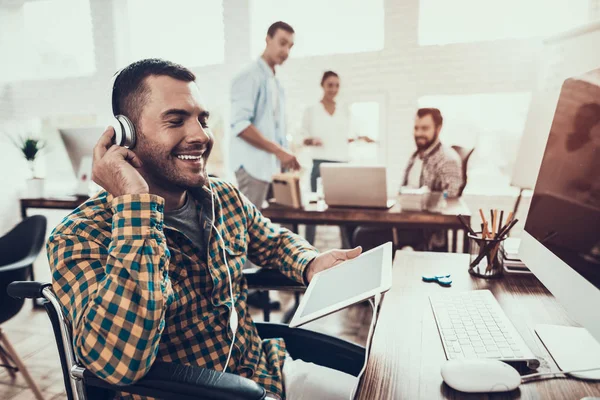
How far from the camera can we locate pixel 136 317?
795 mm

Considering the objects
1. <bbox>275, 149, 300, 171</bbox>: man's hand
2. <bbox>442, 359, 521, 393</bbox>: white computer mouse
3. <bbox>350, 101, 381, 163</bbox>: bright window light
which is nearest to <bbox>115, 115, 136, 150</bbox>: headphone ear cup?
<bbox>442, 359, 521, 393</bbox>: white computer mouse

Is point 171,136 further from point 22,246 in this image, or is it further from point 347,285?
point 22,246

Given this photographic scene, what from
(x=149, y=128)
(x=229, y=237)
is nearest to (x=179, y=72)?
(x=149, y=128)

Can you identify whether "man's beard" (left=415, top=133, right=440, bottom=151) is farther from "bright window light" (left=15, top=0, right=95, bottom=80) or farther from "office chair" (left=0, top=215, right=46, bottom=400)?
"bright window light" (left=15, top=0, right=95, bottom=80)

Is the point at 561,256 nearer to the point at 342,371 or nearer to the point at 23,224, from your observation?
the point at 342,371

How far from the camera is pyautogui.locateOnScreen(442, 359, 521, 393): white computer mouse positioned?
604 millimetres

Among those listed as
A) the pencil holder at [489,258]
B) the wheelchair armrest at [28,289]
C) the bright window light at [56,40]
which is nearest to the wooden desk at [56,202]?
the wheelchair armrest at [28,289]

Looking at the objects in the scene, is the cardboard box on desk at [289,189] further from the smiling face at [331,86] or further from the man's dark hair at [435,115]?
the smiling face at [331,86]

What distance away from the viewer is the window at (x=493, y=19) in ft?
12.6

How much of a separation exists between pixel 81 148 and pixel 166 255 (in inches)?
83.5

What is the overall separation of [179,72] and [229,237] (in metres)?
0.46

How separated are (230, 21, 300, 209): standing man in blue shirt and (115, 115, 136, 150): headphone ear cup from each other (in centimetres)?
162

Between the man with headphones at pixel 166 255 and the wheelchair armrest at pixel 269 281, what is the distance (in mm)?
22

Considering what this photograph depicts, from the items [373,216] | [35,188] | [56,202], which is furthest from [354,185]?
[35,188]
